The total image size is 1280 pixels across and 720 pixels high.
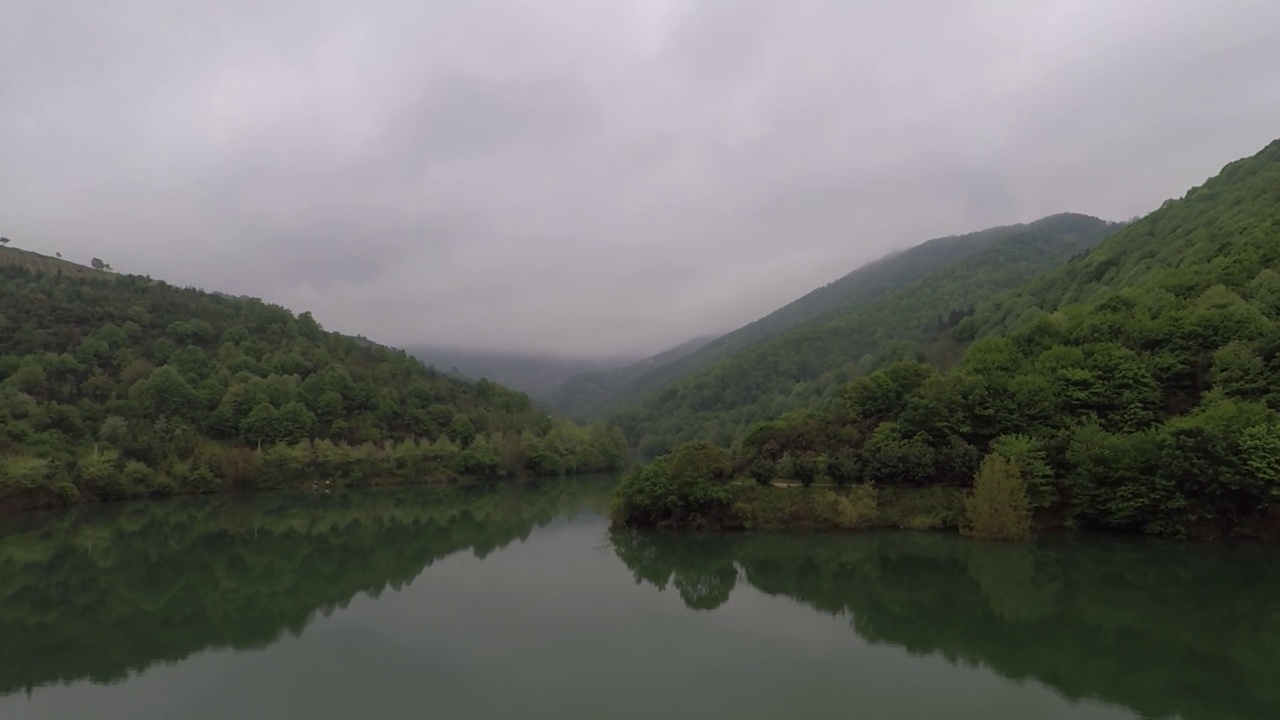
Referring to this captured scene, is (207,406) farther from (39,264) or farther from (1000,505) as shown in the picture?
(1000,505)

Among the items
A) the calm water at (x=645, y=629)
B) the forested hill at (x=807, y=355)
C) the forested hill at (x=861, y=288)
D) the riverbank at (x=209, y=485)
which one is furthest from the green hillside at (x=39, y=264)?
the forested hill at (x=861, y=288)

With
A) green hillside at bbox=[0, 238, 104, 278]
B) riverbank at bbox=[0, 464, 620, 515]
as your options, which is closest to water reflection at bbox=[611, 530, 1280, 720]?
riverbank at bbox=[0, 464, 620, 515]

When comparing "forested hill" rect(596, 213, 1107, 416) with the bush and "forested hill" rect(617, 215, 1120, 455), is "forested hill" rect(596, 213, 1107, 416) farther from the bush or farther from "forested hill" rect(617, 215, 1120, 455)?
the bush

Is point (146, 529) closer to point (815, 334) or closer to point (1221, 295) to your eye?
point (1221, 295)

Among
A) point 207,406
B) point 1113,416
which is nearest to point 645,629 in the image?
point 1113,416

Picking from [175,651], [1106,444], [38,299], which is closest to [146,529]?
[175,651]
